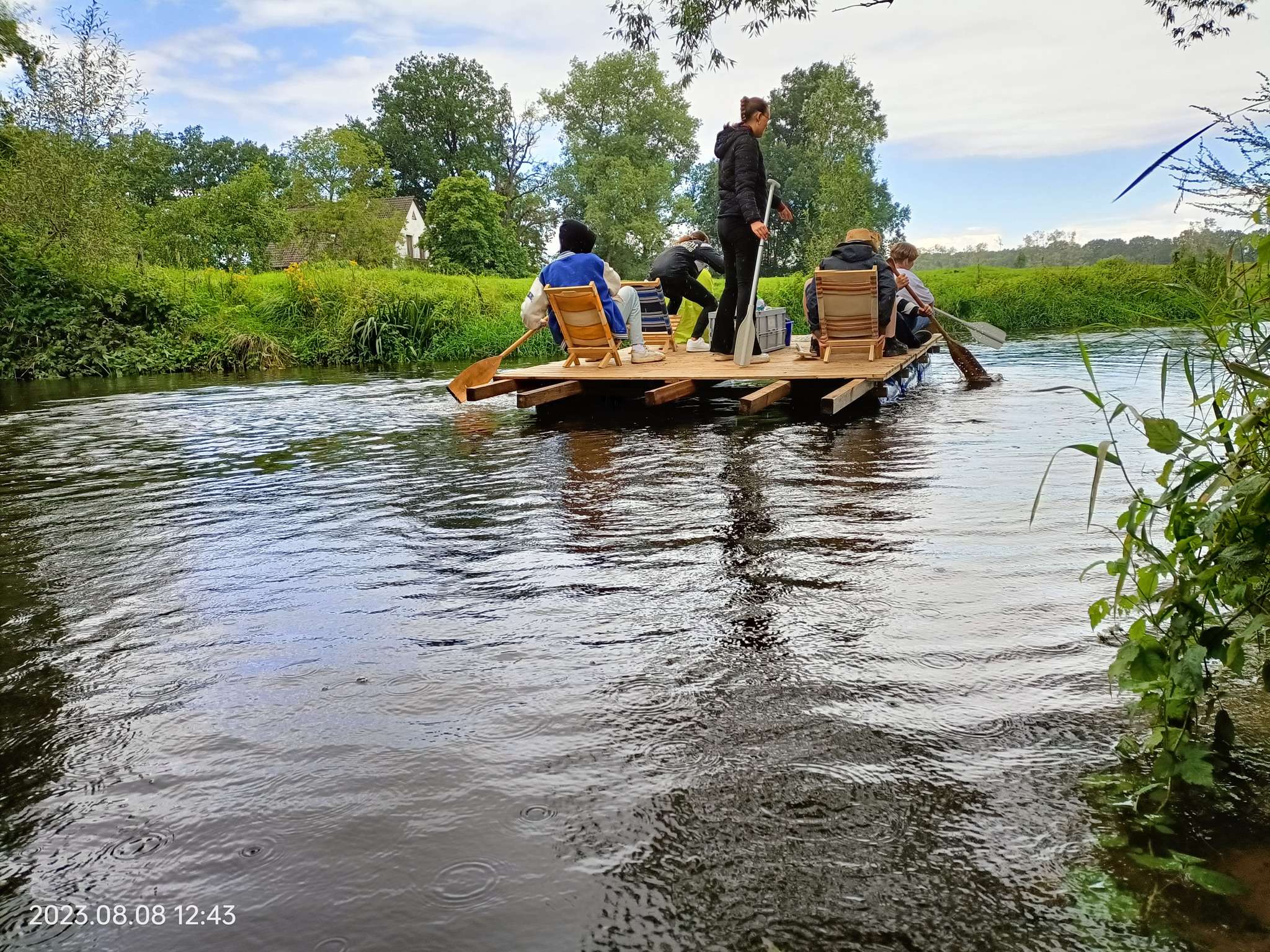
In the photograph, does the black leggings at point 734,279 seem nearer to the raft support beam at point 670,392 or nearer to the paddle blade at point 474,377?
the raft support beam at point 670,392

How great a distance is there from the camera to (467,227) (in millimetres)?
54906

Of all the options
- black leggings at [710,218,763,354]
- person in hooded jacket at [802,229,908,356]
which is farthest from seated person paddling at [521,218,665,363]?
person in hooded jacket at [802,229,908,356]

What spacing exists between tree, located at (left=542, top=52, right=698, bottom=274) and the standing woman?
164 ft

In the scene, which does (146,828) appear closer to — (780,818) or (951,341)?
(780,818)

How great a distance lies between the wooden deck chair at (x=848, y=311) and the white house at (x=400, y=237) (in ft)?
76.5

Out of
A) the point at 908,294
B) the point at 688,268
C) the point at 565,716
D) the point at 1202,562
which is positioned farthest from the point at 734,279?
the point at 1202,562

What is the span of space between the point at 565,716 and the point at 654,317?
10358mm

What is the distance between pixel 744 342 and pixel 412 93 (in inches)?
2664

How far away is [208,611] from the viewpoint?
4.14 metres

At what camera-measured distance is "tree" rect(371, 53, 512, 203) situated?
228 feet

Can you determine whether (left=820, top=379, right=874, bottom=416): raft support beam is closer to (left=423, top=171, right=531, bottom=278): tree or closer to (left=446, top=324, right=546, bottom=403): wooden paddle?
(left=446, top=324, right=546, bottom=403): wooden paddle

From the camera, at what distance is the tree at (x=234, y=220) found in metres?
44.6

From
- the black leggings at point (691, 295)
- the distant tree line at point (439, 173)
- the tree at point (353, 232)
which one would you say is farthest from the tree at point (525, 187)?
the black leggings at point (691, 295)

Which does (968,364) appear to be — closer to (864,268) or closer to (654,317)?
(864,268)
